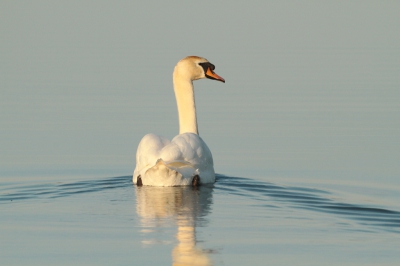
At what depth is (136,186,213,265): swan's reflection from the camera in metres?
9.41

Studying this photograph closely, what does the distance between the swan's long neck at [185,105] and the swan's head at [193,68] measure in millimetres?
66

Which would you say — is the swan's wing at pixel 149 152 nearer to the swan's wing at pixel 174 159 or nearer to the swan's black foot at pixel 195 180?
the swan's wing at pixel 174 159

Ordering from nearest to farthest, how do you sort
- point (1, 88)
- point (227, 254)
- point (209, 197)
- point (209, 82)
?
point (227, 254) < point (209, 197) < point (1, 88) < point (209, 82)

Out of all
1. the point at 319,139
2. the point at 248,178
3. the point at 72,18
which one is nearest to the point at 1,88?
the point at 319,139

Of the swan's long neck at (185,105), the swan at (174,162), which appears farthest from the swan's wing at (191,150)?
the swan's long neck at (185,105)

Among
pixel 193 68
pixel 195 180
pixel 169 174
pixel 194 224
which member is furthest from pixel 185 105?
pixel 194 224

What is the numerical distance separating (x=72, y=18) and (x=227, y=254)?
1939 inches

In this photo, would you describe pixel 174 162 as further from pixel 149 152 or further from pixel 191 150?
pixel 149 152

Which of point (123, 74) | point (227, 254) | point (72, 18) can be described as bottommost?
point (227, 254)

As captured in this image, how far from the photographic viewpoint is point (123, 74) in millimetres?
28469

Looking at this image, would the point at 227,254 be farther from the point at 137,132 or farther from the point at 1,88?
the point at 1,88

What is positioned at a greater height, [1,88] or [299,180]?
[1,88]

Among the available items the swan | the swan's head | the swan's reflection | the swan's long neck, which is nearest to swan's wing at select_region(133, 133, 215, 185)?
the swan

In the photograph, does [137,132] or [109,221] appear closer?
[109,221]
